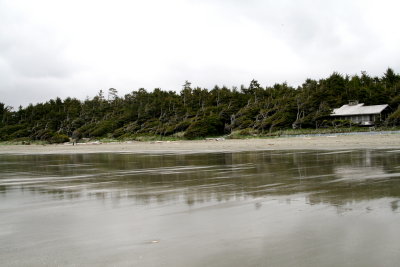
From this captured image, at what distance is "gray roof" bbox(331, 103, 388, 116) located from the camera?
149 ft

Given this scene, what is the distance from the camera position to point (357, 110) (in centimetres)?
4666

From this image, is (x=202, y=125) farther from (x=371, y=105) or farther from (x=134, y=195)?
(x=134, y=195)

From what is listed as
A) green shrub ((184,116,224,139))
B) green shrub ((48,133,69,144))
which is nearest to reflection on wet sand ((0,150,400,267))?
green shrub ((184,116,224,139))

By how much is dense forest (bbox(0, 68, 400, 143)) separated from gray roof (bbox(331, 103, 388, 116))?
1.59m

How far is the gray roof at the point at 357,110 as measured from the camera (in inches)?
1788

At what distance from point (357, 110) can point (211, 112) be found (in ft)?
63.8

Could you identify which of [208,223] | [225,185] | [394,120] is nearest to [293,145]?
[394,120]

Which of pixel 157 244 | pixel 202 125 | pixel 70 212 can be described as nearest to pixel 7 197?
pixel 70 212

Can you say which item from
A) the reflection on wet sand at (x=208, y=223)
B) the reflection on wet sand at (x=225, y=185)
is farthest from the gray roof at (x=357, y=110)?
the reflection on wet sand at (x=208, y=223)

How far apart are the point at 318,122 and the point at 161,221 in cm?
4007

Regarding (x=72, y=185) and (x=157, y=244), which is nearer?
(x=157, y=244)

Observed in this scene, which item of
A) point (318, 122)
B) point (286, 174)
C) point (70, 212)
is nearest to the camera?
point (70, 212)

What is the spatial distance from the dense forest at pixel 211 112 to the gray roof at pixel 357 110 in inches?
62.6

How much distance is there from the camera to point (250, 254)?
13.1 feet
